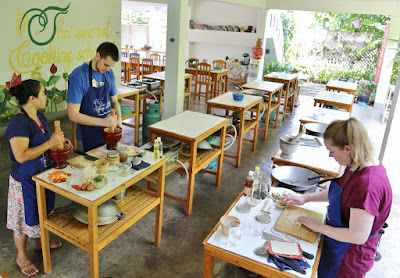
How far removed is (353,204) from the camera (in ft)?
5.70

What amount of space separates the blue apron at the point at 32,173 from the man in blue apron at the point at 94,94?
482 millimetres

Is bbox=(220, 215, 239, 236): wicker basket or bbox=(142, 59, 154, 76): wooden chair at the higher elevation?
bbox=(142, 59, 154, 76): wooden chair

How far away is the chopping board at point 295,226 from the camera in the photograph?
1.97 metres

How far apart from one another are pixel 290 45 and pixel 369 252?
11.8 meters

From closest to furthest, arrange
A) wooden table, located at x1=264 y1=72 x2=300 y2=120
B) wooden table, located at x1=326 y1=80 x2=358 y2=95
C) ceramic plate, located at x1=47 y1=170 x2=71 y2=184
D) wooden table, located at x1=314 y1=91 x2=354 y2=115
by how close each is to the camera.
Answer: ceramic plate, located at x1=47 y1=170 x2=71 y2=184, wooden table, located at x1=314 y1=91 x2=354 y2=115, wooden table, located at x1=326 y1=80 x2=358 y2=95, wooden table, located at x1=264 y1=72 x2=300 y2=120

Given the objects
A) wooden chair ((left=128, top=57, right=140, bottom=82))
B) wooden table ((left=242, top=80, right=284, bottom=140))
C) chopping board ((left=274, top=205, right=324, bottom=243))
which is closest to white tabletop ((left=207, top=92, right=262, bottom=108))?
wooden table ((left=242, top=80, right=284, bottom=140))

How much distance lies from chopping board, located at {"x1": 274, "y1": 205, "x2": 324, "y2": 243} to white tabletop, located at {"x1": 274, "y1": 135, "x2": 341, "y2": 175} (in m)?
0.93

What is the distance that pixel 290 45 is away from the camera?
41.5 feet

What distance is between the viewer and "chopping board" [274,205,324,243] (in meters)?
1.97

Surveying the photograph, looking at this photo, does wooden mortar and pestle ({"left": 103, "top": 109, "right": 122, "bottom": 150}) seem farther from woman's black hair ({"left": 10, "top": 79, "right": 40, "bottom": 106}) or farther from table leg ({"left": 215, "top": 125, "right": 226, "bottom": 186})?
table leg ({"left": 215, "top": 125, "right": 226, "bottom": 186})

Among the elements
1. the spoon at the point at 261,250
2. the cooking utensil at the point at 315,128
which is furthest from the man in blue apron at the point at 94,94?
the cooking utensil at the point at 315,128

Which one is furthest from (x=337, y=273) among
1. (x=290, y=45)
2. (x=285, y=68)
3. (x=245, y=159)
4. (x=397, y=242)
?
(x=290, y=45)

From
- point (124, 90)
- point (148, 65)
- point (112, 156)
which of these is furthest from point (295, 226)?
point (148, 65)

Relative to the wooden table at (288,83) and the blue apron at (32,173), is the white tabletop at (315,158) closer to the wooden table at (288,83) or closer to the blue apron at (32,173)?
the blue apron at (32,173)
